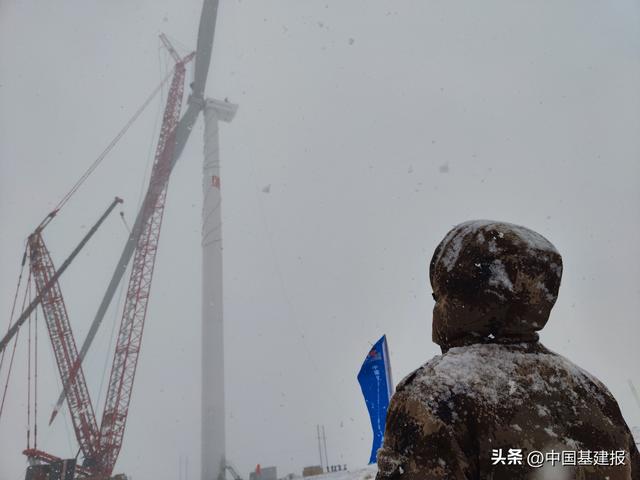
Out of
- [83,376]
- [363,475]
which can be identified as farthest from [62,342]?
[363,475]

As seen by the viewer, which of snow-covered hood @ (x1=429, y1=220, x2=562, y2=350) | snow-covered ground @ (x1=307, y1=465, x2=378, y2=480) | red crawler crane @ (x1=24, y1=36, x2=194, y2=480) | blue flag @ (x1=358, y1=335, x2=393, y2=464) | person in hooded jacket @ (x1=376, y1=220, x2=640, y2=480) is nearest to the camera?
person in hooded jacket @ (x1=376, y1=220, x2=640, y2=480)

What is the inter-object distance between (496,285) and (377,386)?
759 cm

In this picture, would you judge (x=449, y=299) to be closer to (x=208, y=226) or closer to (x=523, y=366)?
(x=523, y=366)

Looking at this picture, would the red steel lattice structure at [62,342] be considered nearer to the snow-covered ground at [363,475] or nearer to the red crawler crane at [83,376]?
the red crawler crane at [83,376]

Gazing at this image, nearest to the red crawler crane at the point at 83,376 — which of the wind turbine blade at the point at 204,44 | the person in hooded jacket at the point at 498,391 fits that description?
the wind turbine blade at the point at 204,44

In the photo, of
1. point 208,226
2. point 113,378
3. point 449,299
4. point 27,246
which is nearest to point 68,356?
point 113,378

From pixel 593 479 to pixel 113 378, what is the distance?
4108 centimetres

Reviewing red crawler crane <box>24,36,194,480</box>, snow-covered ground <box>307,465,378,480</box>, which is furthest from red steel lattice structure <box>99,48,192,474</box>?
snow-covered ground <box>307,465,378,480</box>

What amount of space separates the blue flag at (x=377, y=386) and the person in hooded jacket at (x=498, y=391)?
23.5 feet

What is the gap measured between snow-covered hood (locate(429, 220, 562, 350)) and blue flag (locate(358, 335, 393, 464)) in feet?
23.6

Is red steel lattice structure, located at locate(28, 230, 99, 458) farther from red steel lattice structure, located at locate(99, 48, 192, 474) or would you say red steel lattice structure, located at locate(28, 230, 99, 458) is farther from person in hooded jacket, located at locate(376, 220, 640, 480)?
person in hooded jacket, located at locate(376, 220, 640, 480)

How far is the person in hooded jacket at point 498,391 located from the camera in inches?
49.8

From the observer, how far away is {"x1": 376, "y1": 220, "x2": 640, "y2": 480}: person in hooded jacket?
127 cm

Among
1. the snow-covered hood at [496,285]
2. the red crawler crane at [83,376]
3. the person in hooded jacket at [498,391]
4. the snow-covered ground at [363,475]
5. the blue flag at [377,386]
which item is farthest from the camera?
the red crawler crane at [83,376]
